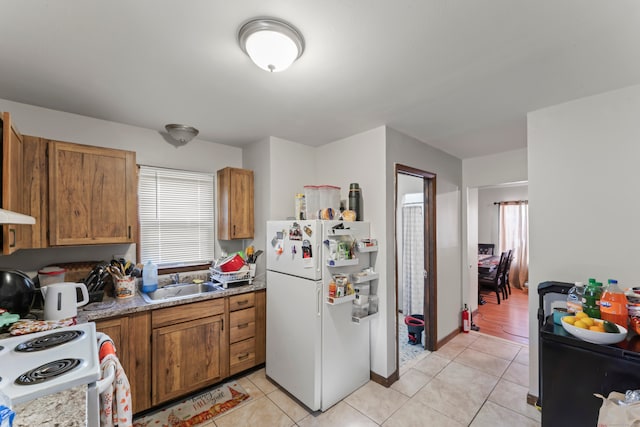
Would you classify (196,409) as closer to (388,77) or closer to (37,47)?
(37,47)

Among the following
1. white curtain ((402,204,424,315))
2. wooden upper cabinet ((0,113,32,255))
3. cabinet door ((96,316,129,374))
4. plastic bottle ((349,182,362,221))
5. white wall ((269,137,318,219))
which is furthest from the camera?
white curtain ((402,204,424,315))

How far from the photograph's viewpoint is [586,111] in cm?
205

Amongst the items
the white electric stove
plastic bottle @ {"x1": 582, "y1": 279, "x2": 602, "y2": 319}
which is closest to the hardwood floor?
plastic bottle @ {"x1": 582, "y1": 279, "x2": 602, "y2": 319}

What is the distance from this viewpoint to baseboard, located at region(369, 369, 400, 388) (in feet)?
8.42

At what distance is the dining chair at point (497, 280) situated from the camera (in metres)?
5.29

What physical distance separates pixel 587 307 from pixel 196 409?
289 centimetres

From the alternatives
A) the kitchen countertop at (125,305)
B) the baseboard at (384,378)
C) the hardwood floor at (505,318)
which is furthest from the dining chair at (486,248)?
the kitchen countertop at (125,305)

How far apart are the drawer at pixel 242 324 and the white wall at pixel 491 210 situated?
6.42 metres

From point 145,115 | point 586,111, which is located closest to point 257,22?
point 145,115

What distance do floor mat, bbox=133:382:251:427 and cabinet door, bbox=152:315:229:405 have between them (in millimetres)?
88

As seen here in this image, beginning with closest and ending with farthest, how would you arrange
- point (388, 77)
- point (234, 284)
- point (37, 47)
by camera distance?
1. point (37, 47)
2. point (388, 77)
3. point (234, 284)

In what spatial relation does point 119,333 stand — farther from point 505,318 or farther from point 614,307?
→ point 505,318

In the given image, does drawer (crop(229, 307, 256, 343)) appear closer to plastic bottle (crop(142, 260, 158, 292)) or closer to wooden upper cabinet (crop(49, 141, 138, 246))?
plastic bottle (crop(142, 260, 158, 292))

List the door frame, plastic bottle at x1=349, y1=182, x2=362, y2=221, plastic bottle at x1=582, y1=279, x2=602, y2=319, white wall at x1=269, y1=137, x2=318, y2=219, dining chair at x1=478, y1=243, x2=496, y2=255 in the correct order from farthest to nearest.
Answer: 1. dining chair at x1=478, y1=243, x2=496, y2=255
2. the door frame
3. white wall at x1=269, y1=137, x2=318, y2=219
4. plastic bottle at x1=349, y1=182, x2=362, y2=221
5. plastic bottle at x1=582, y1=279, x2=602, y2=319
